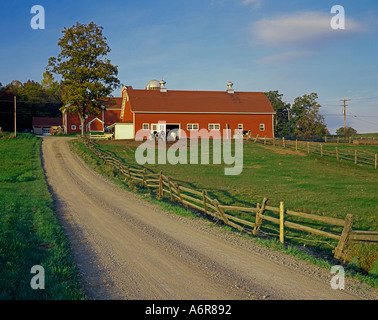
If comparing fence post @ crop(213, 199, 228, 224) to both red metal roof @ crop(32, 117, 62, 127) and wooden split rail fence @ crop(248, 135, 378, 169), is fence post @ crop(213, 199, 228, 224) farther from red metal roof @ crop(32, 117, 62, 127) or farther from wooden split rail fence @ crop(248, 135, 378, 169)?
red metal roof @ crop(32, 117, 62, 127)

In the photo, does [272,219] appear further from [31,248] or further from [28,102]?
[28,102]

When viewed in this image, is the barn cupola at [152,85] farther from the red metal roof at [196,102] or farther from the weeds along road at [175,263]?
the weeds along road at [175,263]

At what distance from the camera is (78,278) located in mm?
7094

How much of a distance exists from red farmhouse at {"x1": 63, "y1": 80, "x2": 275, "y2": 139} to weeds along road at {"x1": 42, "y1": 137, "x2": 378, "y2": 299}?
3469cm

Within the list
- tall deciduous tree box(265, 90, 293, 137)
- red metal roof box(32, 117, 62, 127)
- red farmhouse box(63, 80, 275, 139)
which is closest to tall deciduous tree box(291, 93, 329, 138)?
tall deciduous tree box(265, 90, 293, 137)

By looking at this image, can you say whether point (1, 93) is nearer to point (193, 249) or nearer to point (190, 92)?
point (190, 92)

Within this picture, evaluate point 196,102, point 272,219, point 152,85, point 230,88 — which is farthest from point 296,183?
point 152,85

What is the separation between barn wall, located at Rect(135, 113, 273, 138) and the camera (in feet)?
→ 159

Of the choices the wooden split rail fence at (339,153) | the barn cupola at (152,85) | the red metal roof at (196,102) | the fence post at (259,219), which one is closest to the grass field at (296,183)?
the wooden split rail fence at (339,153)

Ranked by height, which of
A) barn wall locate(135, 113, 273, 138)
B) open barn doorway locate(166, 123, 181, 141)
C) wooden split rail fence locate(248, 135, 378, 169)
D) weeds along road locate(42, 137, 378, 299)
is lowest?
weeds along road locate(42, 137, 378, 299)

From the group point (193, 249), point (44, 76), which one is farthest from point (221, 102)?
point (44, 76)

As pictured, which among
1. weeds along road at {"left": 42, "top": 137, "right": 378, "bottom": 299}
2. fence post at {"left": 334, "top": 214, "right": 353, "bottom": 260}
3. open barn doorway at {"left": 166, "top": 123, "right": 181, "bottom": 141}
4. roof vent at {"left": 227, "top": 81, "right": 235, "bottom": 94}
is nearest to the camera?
weeds along road at {"left": 42, "top": 137, "right": 378, "bottom": 299}

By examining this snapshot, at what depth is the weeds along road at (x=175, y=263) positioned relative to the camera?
6605 millimetres

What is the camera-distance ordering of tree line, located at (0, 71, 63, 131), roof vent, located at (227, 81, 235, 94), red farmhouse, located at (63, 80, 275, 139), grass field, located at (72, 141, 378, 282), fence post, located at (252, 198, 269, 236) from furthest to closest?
tree line, located at (0, 71, 63, 131) < roof vent, located at (227, 81, 235, 94) < red farmhouse, located at (63, 80, 275, 139) < grass field, located at (72, 141, 378, 282) < fence post, located at (252, 198, 269, 236)
